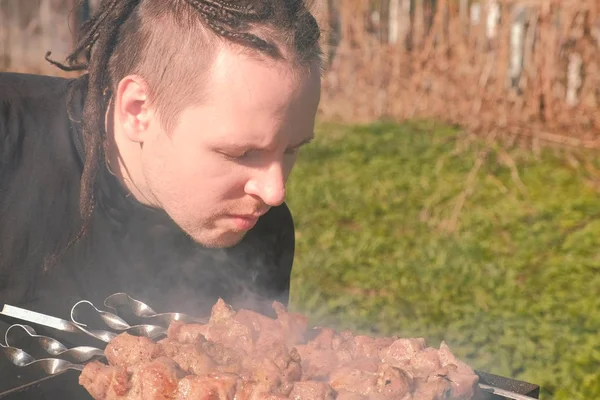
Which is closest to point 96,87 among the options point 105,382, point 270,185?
point 270,185

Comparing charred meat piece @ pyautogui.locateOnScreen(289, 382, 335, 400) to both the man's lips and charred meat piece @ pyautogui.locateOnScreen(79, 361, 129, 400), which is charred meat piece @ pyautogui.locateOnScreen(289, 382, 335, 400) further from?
the man's lips

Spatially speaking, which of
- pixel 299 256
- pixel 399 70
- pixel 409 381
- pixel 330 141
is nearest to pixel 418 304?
pixel 299 256

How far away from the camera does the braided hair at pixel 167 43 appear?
2695 mm

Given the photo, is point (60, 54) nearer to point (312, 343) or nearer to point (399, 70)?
point (399, 70)

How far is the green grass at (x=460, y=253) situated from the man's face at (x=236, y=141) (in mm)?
2706

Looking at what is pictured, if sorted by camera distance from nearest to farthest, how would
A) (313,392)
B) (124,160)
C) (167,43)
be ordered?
(313,392), (167,43), (124,160)

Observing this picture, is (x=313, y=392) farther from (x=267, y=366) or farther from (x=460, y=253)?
(x=460, y=253)

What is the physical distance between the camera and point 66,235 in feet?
10.2

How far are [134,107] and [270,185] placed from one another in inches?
22.3

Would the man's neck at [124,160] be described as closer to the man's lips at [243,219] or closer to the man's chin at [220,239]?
the man's chin at [220,239]

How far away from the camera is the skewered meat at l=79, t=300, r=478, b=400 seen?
7.34ft

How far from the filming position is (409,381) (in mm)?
2328

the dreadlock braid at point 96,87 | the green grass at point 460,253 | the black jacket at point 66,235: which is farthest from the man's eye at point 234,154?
the green grass at point 460,253

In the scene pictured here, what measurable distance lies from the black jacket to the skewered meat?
681 mm
